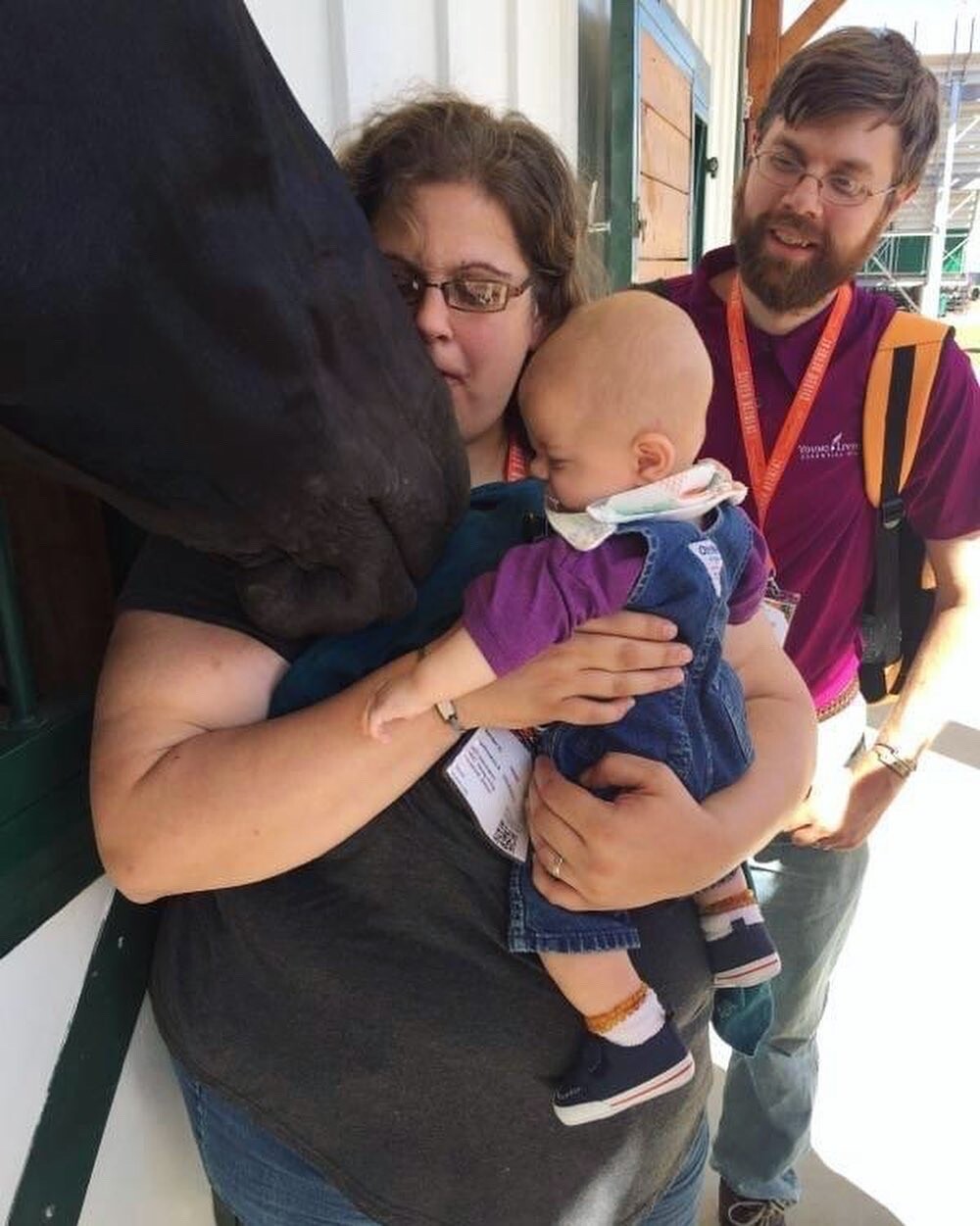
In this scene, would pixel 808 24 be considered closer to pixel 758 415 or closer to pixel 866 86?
pixel 866 86

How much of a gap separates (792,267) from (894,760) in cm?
88

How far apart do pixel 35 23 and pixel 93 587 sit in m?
0.75

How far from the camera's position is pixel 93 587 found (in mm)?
1148

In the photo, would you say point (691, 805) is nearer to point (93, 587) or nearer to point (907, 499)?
point (93, 587)

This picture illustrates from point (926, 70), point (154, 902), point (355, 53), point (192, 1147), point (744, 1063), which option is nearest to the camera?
point (154, 902)

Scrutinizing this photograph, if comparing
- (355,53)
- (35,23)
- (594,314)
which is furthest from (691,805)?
(355,53)

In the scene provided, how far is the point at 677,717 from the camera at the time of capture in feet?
3.21

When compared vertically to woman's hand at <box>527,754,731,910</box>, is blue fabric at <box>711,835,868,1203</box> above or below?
below

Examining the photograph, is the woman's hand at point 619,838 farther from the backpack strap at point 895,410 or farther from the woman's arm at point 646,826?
the backpack strap at point 895,410

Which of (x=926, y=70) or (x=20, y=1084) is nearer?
(x=20, y=1084)

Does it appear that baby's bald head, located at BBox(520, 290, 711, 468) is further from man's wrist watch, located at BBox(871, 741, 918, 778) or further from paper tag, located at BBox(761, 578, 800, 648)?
man's wrist watch, located at BBox(871, 741, 918, 778)

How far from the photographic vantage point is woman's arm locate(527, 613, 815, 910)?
2.94 feet

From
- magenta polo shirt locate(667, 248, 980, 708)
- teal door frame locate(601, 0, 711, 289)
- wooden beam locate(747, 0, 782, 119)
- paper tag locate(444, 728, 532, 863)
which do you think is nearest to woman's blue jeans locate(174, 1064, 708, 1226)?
paper tag locate(444, 728, 532, 863)

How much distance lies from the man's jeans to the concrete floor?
0.52 feet
